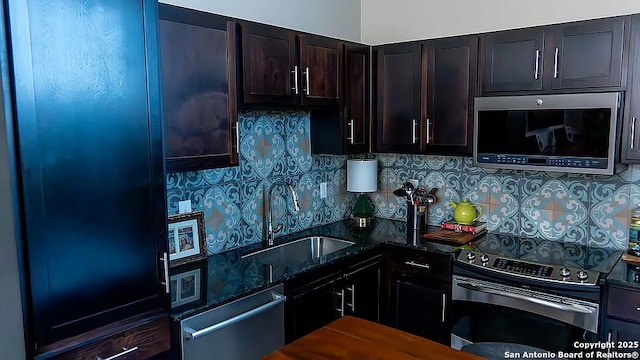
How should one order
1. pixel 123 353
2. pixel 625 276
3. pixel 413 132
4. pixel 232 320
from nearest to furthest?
pixel 123 353 → pixel 232 320 → pixel 625 276 → pixel 413 132

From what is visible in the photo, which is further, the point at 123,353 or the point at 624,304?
the point at 624,304

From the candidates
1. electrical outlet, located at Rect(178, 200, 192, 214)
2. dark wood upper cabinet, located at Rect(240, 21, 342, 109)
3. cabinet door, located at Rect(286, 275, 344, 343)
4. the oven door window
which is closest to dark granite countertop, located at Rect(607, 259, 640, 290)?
the oven door window

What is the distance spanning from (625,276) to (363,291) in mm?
1379

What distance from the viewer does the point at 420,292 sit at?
9.68 ft

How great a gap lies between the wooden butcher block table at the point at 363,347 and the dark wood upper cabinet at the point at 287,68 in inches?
50.6

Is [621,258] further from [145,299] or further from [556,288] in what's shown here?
[145,299]

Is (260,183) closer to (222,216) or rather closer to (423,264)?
(222,216)

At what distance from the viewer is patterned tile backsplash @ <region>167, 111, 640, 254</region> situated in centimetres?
277

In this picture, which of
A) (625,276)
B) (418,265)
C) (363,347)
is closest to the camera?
(363,347)

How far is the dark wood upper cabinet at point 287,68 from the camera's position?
247 centimetres

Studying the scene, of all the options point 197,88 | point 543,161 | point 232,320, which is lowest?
point 232,320

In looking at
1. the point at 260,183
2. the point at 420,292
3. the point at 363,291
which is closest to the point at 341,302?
the point at 363,291

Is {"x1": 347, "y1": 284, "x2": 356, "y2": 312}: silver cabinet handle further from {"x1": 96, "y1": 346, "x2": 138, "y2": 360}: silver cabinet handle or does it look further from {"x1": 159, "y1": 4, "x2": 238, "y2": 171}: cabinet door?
{"x1": 96, "y1": 346, "x2": 138, "y2": 360}: silver cabinet handle

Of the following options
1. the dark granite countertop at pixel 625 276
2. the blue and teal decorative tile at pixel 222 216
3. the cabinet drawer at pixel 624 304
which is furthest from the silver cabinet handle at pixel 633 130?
the blue and teal decorative tile at pixel 222 216
